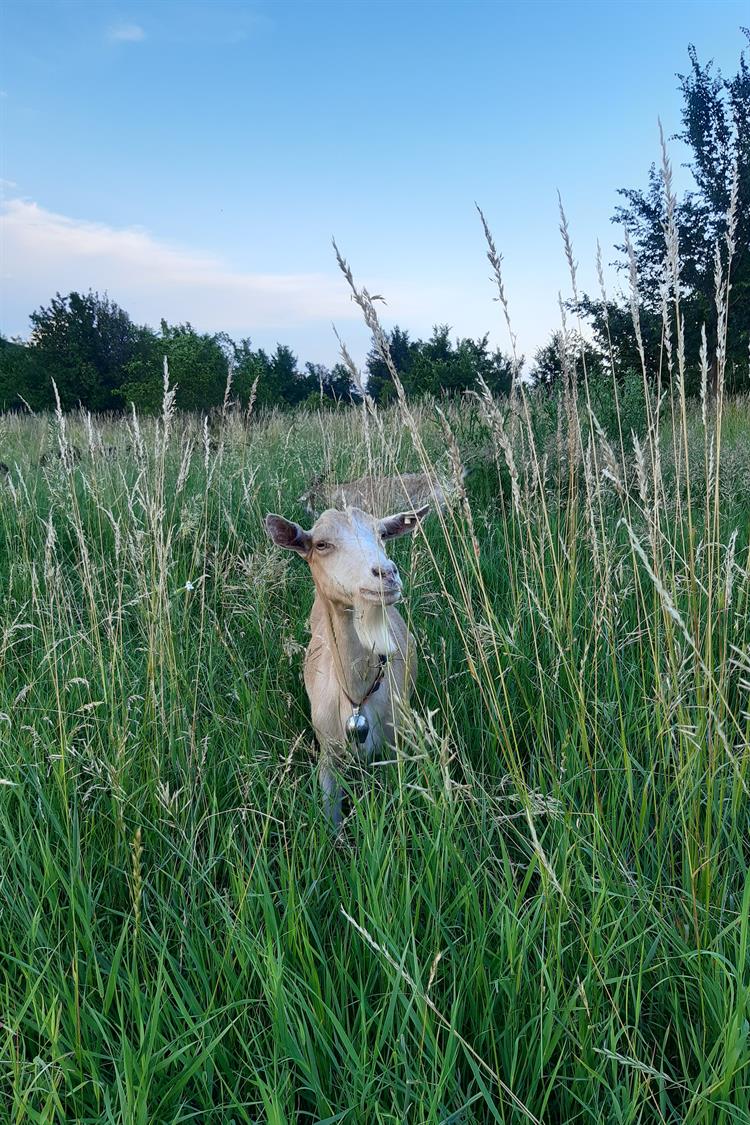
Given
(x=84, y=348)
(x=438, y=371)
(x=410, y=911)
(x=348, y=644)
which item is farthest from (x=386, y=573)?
(x=84, y=348)

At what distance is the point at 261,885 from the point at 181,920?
25 centimetres

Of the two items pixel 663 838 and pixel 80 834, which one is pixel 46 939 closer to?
pixel 80 834

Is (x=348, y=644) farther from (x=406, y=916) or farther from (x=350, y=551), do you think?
(x=406, y=916)

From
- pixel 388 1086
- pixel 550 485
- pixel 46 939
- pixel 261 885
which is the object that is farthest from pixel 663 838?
pixel 550 485

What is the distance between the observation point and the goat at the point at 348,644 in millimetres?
2273

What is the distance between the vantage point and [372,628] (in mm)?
2273

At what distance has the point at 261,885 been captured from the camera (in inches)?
66.8

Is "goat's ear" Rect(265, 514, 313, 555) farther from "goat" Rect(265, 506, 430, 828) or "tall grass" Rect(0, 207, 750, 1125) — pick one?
"tall grass" Rect(0, 207, 750, 1125)

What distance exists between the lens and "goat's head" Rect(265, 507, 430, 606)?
2.13 meters

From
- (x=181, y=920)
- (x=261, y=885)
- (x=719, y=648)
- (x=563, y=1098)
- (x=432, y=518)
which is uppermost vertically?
(x=432, y=518)

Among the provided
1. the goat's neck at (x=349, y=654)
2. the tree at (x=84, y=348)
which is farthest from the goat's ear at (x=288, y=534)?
the tree at (x=84, y=348)

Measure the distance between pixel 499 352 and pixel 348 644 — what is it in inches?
61.1

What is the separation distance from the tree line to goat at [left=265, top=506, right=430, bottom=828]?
1.72 ft

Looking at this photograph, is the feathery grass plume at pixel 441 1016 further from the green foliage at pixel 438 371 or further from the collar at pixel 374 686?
the green foliage at pixel 438 371
